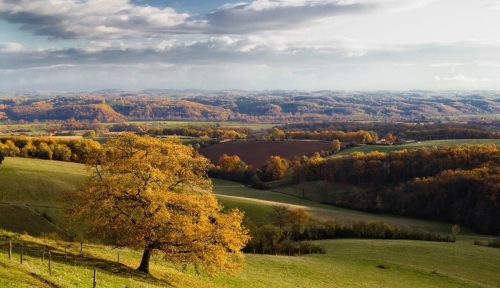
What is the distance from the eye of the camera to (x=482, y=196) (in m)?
132

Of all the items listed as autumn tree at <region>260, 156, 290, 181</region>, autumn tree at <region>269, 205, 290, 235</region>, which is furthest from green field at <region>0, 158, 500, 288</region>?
autumn tree at <region>260, 156, 290, 181</region>

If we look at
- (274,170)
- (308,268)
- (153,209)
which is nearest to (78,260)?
(153,209)

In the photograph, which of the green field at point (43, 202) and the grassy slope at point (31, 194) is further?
the green field at point (43, 202)

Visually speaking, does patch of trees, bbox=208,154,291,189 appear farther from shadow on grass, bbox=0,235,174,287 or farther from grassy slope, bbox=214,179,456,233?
shadow on grass, bbox=0,235,174,287

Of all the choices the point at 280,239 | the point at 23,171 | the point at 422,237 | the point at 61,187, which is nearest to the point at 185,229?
the point at 280,239

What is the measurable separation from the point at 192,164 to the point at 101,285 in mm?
14826

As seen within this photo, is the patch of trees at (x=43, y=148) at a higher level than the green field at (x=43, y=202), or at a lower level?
higher

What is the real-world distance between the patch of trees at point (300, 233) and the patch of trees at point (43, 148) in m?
83.2

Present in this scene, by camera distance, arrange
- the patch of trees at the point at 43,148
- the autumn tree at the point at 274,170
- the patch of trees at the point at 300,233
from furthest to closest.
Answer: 1. the autumn tree at the point at 274,170
2. the patch of trees at the point at 43,148
3. the patch of trees at the point at 300,233

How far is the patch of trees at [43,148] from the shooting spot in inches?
6193

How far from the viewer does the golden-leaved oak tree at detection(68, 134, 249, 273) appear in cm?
3703

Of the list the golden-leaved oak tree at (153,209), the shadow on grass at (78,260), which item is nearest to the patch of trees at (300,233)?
the golden-leaved oak tree at (153,209)

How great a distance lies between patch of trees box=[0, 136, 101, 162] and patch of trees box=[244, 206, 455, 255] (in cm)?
8318

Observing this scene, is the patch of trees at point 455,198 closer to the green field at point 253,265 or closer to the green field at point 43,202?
the green field at point 43,202
